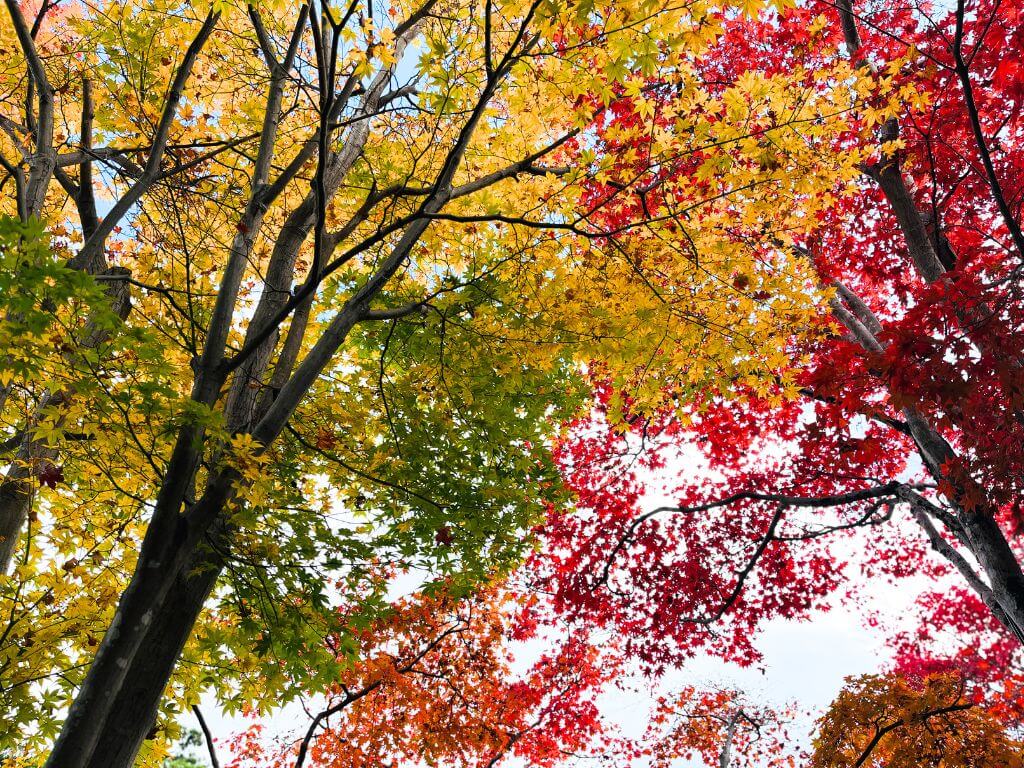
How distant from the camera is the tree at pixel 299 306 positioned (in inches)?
152

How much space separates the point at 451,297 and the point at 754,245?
2717 mm

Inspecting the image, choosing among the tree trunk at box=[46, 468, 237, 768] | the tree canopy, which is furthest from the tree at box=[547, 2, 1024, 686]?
the tree trunk at box=[46, 468, 237, 768]

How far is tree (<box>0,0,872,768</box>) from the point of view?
3867 mm

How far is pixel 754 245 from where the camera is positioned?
5691 mm

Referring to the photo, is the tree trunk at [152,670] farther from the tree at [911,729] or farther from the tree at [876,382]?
the tree at [911,729]

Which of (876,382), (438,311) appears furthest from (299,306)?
(876,382)

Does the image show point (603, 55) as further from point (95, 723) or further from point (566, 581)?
point (566, 581)

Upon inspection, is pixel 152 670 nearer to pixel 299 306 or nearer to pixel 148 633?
pixel 148 633

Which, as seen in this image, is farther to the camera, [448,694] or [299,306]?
[448,694]

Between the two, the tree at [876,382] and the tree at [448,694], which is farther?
the tree at [448,694]

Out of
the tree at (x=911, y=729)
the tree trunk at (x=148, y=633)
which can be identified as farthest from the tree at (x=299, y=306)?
the tree at (x=911, y=729)

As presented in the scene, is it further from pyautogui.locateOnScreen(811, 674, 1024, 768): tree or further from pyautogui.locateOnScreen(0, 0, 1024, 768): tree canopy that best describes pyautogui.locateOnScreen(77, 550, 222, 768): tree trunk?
pyautogui.locateOnScreen(811, 674, 1024, 768): tree

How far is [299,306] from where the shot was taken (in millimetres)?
5633

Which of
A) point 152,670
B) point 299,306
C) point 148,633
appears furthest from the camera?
point 299,306
